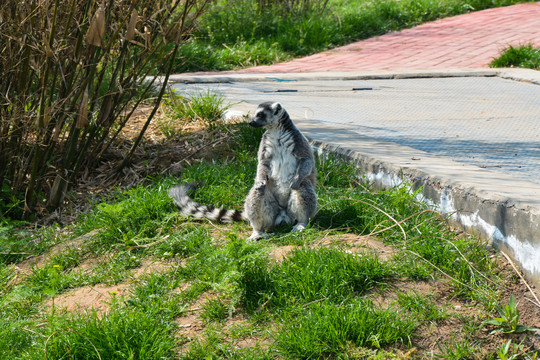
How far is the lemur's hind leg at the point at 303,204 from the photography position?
4055 millimetres

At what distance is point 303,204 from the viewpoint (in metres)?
4.05

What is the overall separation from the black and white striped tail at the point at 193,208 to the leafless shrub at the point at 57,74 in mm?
941

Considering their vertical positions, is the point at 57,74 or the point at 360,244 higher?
the point at 57,74

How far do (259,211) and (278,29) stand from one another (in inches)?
350

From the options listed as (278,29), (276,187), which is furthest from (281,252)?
(278,29)

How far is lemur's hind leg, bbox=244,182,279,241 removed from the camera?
4043 millimetres

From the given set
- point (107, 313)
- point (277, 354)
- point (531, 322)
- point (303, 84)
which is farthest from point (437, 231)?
point (303, 84)

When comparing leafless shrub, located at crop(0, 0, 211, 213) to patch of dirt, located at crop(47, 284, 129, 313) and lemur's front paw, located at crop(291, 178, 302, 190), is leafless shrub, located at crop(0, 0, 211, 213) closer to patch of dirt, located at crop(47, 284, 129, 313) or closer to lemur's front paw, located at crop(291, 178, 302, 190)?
patch of dirt, located at crop(47, 284, 129, 313)

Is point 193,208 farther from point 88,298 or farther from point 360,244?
point 360,244

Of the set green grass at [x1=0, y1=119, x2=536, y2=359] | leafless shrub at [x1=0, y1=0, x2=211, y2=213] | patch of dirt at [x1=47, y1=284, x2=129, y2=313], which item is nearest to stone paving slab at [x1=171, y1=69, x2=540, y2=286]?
green grass at [x1=0, y1=119, x2=536, y2=359]

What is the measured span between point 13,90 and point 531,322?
4.23m

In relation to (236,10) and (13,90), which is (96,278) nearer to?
(13,90)

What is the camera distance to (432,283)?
10.9 ft

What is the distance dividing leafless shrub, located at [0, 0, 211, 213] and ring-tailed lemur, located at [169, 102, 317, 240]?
110cm
